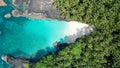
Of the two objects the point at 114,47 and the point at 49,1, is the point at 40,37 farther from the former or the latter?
the point at 114,47

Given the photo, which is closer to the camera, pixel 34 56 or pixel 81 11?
pixel 81 11

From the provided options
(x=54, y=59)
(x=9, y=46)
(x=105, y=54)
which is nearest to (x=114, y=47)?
(x=105, y=54)

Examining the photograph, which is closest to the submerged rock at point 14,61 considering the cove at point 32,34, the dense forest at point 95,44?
the cove at point 32,34

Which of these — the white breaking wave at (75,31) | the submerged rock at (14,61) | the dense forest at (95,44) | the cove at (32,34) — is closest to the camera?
the dense forest at (95,44)

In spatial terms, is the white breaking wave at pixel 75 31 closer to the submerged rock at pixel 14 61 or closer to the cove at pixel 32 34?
the cove at pixel 32 34

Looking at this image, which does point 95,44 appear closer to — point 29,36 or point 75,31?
point 75,31
